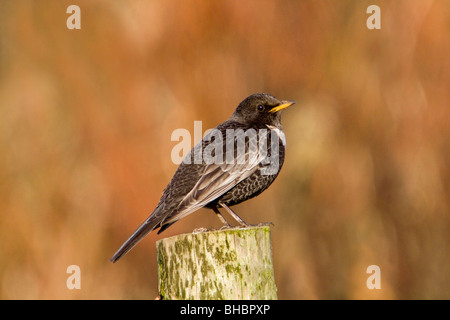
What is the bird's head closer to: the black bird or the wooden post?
the black bird

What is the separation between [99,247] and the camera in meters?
7.22

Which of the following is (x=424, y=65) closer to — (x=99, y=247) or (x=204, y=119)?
(x=204, y=119)

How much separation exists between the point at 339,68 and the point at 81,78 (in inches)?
113

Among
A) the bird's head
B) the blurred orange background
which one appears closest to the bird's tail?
the bird's head

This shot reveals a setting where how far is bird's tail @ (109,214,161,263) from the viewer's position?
4441 millimetres

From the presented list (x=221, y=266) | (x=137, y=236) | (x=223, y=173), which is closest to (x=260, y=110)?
(x=223, y=173)

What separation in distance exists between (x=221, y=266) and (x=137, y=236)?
77 cm

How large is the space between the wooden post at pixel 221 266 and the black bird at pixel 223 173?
55 centimetres

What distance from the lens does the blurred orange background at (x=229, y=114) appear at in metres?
7.24

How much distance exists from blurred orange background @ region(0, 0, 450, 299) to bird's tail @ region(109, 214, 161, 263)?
2.28m

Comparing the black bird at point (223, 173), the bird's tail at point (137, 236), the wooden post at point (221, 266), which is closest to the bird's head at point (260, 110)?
the black bird at point (223, 173)

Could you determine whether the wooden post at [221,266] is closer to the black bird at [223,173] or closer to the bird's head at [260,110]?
the black bird at [223,173]

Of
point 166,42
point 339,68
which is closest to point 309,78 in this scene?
point 339,68

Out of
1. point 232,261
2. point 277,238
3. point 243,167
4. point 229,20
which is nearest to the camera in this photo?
point 232,261
